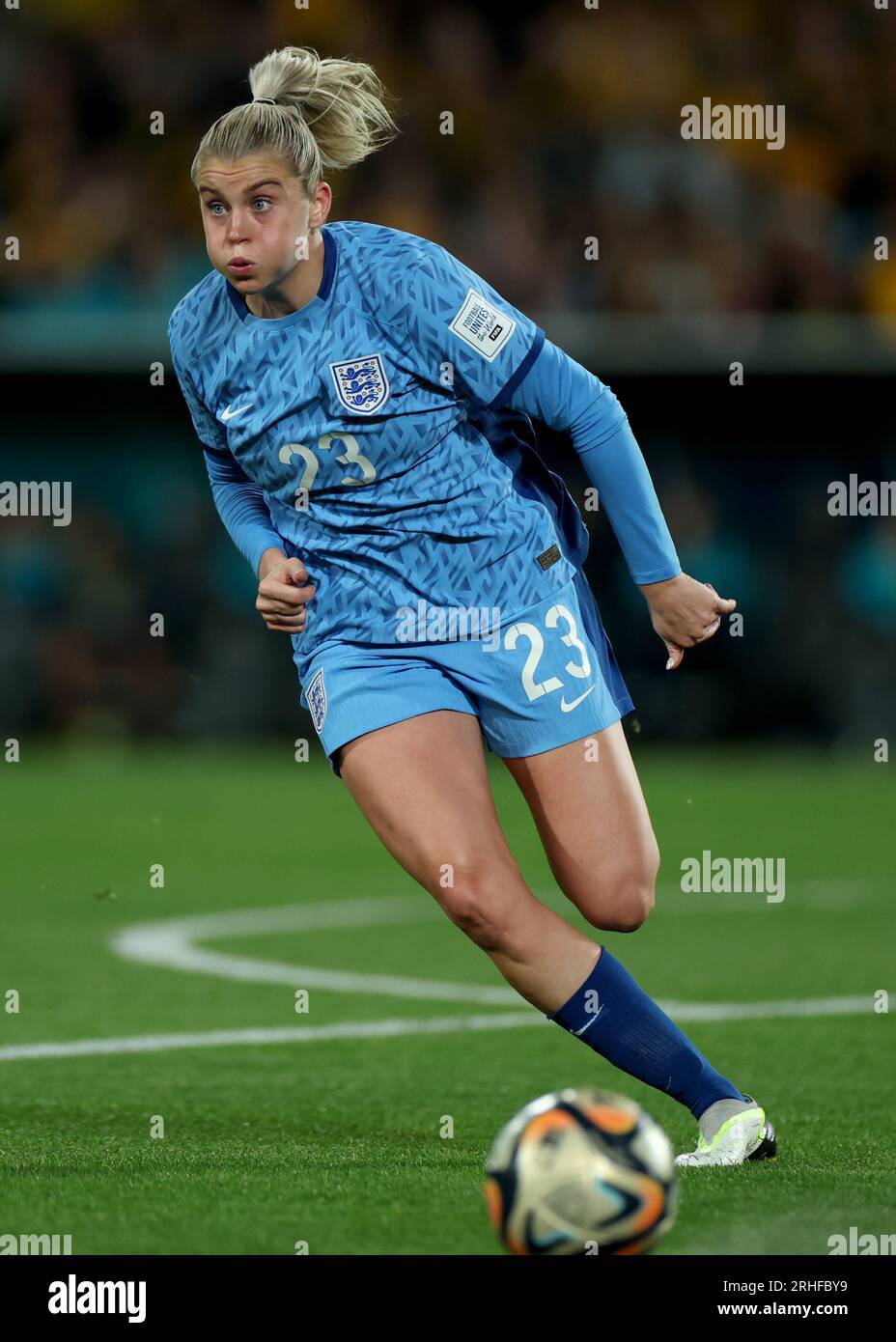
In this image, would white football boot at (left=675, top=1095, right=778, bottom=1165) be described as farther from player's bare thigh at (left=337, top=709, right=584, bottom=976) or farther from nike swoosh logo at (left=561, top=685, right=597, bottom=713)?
nike swoosh logo at (left=561, top=685, right=597, bottom=713)

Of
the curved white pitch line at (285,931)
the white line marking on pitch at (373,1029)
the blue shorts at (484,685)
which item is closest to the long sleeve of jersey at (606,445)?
the blue shorts at (484,685)

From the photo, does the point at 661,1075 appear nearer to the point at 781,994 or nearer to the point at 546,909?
the point at 546,909

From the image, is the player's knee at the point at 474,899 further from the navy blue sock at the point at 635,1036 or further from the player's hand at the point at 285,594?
the player's hand at the point at 285,594

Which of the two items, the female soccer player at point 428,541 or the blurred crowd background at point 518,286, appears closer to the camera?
the female soccer player at point 428,541

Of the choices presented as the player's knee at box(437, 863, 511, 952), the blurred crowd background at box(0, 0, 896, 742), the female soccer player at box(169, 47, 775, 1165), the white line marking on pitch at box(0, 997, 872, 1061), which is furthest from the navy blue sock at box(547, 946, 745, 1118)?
the blurred crowd background at box(0, 0, 896, 742)

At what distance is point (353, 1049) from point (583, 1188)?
2477mm

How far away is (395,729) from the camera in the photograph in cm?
431

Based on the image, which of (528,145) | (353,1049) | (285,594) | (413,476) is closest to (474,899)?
(285,594)

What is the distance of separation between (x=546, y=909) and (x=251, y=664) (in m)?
12.2

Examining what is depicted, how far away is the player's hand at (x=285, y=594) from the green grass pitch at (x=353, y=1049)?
3.42ft

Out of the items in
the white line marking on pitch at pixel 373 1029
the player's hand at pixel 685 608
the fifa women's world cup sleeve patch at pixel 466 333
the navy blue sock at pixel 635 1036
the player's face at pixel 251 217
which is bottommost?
the navy blue sock at pixel 635 1036

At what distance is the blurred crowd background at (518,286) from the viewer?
53.0 feet

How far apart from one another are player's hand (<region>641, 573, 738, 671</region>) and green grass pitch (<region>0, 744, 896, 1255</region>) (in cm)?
92

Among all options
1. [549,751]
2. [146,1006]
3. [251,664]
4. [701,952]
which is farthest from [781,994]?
[251,664]
